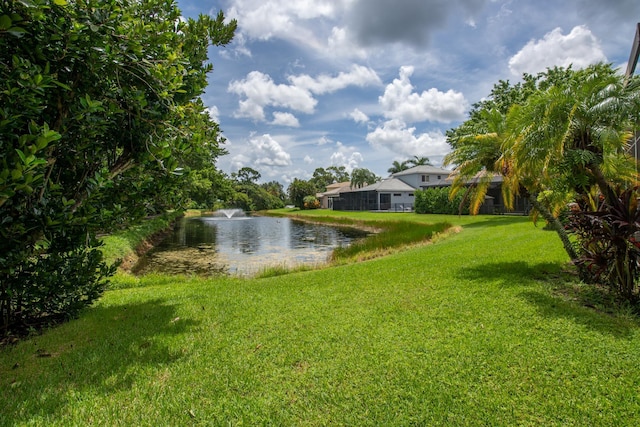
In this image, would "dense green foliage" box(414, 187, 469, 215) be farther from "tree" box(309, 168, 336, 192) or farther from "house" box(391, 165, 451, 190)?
"tree" box(309, 168, 336, 192)

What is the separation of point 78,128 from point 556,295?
7.81m

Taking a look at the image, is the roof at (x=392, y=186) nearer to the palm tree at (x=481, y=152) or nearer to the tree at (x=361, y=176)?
the tree at (x=361, y=176)

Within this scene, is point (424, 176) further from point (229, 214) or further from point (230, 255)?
point (230, 255)

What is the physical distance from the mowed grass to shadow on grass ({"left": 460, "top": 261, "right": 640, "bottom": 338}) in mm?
40

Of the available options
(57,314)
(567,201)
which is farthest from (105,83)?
(567,201)

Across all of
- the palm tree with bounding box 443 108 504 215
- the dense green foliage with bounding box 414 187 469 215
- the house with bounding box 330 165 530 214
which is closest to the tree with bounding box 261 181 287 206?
the house with bounding box 330 165 530 214

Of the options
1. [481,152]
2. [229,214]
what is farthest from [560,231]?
[229,214]

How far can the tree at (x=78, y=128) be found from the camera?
3.07 meters

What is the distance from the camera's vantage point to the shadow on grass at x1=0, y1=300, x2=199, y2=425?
320 centimetres

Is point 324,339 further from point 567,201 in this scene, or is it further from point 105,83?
point 567,201

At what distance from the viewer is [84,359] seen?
3.96 m

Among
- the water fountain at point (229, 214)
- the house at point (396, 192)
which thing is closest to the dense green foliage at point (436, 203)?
the house at point (396, 192)

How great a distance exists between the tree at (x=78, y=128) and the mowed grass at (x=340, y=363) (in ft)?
3.71

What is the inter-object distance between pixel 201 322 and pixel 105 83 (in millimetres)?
3707
